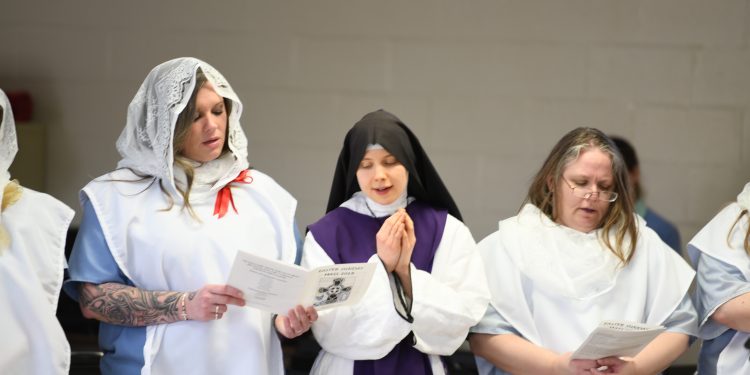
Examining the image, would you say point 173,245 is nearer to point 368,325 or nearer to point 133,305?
point 133,305

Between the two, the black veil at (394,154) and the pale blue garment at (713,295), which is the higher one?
the black veil at (394,154)

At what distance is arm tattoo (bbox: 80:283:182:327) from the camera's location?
3680mm

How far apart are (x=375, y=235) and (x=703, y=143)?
2968 millimetres

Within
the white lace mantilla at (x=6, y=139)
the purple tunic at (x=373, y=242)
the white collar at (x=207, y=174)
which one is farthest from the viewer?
the white collar at (x=207, y=174)

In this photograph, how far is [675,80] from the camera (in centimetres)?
612

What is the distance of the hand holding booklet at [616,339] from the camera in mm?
3516

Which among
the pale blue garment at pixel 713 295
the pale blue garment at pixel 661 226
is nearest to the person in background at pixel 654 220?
the pale blue garment at pixel 661 226

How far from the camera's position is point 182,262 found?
147 inches

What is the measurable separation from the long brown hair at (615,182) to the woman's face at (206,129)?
1264 mm

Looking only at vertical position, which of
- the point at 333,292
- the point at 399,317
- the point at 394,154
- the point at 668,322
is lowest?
the point at 668,322

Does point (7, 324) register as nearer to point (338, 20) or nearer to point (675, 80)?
point (338, 20)

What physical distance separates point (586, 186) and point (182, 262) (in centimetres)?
150

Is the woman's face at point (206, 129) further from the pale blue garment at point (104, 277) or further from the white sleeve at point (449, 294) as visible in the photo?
the white sleeve at point (449, 294)

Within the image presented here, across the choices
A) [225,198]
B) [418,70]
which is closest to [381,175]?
[225,198]
